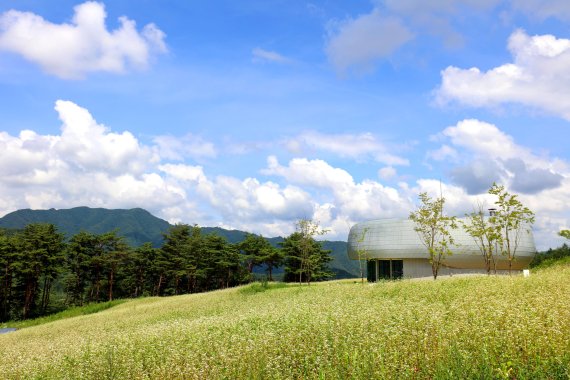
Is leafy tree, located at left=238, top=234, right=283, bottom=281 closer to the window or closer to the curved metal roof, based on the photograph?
the window

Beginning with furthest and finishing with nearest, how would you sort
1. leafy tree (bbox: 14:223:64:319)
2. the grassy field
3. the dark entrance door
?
leafy tree (bbox: 14:223:64:319) < the dark entrance door < the grassy field

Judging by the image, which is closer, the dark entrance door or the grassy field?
the grassy field

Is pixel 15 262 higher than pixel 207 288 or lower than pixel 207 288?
higher

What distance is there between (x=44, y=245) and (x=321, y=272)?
46.6 m

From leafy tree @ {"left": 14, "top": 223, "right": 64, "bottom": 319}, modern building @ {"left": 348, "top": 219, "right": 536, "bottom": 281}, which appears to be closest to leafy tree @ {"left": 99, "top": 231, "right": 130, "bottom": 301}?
leafy tree @ {"left": 14, "top": 223, "right": 64, "bottom": 319}

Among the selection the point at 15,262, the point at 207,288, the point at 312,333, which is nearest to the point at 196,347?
the point at 312,333

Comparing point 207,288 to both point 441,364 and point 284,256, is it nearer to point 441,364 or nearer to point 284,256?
point 284,256

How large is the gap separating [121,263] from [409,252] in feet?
155

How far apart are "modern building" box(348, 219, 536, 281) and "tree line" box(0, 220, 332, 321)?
782cm

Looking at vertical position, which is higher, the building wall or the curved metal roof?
the curved metal roof

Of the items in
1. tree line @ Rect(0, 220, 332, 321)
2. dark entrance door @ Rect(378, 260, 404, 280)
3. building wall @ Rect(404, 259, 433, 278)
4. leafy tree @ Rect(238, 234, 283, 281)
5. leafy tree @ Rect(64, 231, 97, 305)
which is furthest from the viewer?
leafy tree @ Rect(238, 234, 283, 281)

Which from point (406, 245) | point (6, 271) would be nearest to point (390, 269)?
point (406, 245)

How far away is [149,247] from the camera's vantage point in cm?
7406

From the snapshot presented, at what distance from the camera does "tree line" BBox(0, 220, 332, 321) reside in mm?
59188
